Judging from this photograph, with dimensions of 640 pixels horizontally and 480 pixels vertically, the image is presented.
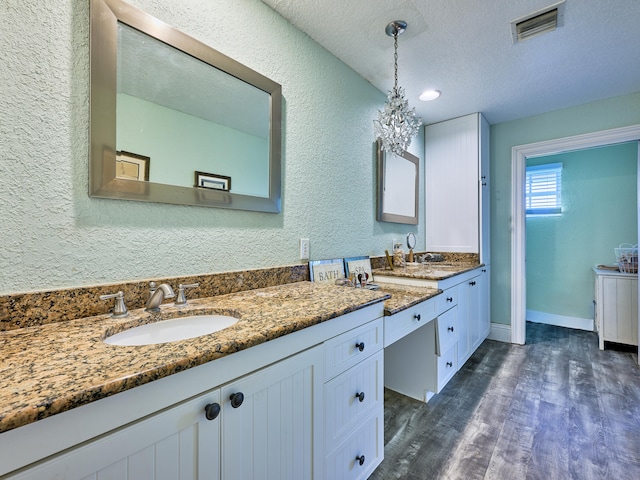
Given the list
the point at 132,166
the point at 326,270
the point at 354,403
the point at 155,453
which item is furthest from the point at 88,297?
the point at 326,270

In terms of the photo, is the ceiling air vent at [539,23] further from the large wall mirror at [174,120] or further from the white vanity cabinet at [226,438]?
the white vanity cabinet at [226,438]

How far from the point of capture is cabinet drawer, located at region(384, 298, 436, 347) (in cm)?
135

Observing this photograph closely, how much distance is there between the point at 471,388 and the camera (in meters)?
2.11

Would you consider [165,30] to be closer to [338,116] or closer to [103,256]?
[103,256]

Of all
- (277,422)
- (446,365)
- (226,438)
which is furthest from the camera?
(446,365)

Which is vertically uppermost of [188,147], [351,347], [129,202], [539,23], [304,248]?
[539,23]

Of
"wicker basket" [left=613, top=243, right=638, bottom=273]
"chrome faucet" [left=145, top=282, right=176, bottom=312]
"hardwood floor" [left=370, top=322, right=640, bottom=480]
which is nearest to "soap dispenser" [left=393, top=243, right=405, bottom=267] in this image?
"hardwood floor" [left=370, top=322, right=640, bottom=480]

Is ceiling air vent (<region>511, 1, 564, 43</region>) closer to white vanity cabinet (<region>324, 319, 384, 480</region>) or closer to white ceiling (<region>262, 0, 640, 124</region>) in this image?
white ceiling (<region>262, 0, 640, 124</region>)

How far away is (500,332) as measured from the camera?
3092mm

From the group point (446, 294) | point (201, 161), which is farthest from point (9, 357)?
point (446, 294)

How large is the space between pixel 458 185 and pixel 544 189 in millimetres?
1690

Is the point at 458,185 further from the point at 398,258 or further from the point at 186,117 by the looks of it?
the point at 186,117

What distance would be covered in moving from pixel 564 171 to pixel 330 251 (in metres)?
3.55

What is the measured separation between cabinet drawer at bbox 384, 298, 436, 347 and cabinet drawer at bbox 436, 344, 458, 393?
372 mm
